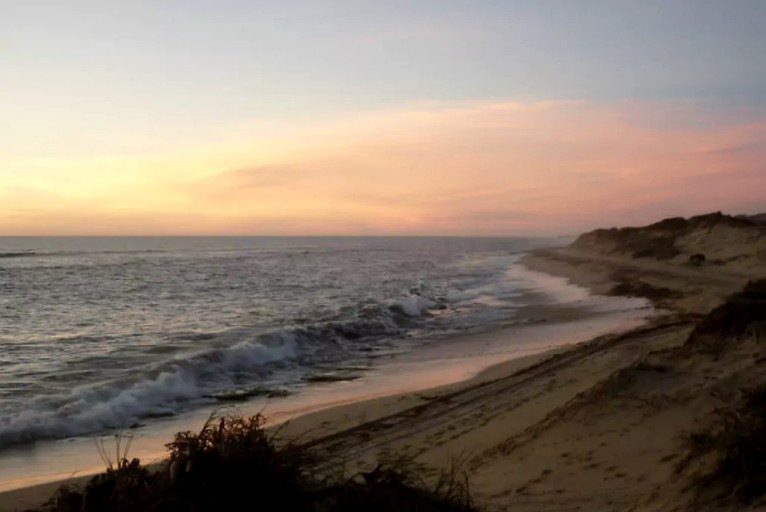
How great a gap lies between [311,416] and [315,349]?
6.79m

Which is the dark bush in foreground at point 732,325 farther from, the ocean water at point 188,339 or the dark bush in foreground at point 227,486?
the dark bush in foreground at point 227,486

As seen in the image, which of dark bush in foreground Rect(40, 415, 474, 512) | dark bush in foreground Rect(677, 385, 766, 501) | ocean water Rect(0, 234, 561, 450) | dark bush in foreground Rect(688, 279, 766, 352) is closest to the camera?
dark bush in foreground Rect(40, 415, 474, 512)

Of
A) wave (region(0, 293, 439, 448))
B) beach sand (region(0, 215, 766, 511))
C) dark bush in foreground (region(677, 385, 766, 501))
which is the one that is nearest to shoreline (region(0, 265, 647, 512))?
beach sand (region(0, 215, 766, 511))

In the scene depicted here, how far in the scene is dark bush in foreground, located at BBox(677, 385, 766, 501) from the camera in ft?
14.4

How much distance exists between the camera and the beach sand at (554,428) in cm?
548

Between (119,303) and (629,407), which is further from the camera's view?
(119,303)

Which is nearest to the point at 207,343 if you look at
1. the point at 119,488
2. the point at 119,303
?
the point at 119,303

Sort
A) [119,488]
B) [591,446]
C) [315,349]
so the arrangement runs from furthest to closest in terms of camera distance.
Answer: [315,349]
[591,446]
[119,488]

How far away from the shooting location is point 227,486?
326 cm

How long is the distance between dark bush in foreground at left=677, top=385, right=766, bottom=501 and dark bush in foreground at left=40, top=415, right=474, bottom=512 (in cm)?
224

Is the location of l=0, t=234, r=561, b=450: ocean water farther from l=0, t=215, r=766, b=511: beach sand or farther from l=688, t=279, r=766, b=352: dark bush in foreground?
l=688, t=279, r=766, b=352: dark bush in foreground

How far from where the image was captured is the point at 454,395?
10.2 metres

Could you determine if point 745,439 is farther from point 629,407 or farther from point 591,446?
point 629,407

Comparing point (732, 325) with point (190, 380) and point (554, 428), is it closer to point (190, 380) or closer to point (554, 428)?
point (554, 428)
